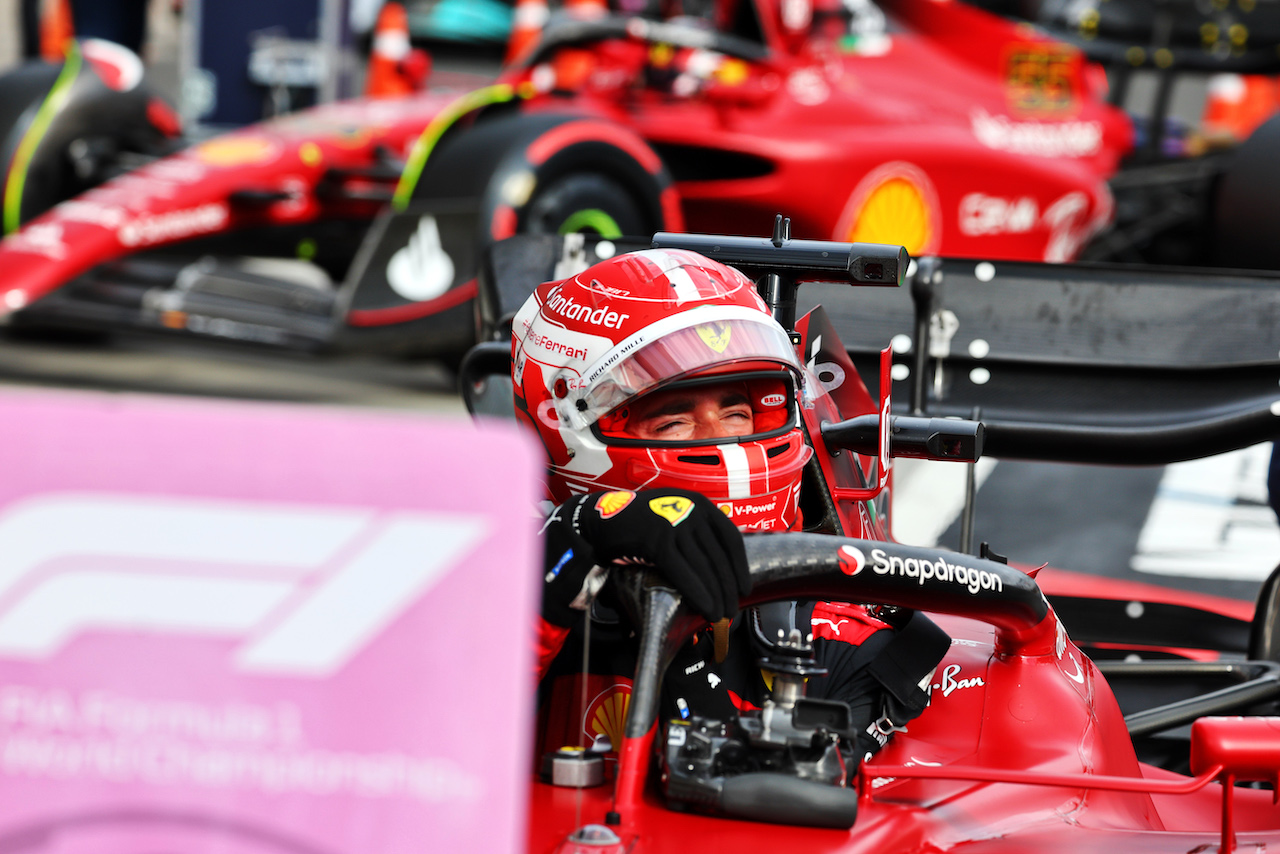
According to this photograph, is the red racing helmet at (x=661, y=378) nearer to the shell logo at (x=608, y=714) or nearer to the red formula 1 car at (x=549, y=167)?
the shell logo at (x=608, y=714)

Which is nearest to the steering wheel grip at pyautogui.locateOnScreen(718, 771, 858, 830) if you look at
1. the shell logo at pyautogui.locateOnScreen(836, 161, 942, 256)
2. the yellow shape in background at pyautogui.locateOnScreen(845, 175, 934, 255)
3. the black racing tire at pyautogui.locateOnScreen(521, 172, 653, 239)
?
→ the black racing tire at pyautogui.locateOnScreen(521, 172, 653, 239)

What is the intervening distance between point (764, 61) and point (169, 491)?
219 inches

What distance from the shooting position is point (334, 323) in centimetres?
492

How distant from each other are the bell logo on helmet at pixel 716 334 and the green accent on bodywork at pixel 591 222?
10.7 feet

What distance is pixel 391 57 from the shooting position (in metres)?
7.81

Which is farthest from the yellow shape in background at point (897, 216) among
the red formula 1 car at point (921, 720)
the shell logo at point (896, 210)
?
the red formula 1 car at point (921, 720)

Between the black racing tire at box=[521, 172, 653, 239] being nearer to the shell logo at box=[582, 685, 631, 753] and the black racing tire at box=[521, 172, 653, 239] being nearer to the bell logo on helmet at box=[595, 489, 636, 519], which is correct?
the shell logo at box=[582, 685, 631, 753]

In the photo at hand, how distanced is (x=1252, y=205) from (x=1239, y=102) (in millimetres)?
5629

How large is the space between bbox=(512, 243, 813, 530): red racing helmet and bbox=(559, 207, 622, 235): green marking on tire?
123 inches

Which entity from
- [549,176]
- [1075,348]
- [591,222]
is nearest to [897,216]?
[591,222]

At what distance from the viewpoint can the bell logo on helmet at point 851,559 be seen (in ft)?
4.85

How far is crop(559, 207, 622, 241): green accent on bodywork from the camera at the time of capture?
5086 mm

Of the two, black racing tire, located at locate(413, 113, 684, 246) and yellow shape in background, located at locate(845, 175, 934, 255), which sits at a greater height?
black racing tire, located at locate(413, 113, 684, 246)

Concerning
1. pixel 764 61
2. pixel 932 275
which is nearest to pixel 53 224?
pixel 764 61
